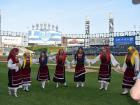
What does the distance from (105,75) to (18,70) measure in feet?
11.2

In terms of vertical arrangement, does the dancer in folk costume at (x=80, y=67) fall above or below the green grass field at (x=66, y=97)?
above

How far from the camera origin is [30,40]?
97.8 metres

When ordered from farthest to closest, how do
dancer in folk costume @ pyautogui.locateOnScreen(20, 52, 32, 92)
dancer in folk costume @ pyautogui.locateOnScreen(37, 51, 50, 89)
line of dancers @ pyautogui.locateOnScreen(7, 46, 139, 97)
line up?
dancer in folk costume @ pyautogui.locateOnScreen(37, 51, 50, 89), dancer in folk costume @ pyautogui.locateOnScreen(20, 52, 32, 92), line of dancers @ pyautogui.locateOnScreen(7, 46, 139, 97)

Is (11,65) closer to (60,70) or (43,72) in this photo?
(43,72)

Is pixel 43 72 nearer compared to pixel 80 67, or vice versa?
pixel 43 72

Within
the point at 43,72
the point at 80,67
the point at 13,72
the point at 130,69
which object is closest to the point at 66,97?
the point at 13,72

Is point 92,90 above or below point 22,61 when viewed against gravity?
below

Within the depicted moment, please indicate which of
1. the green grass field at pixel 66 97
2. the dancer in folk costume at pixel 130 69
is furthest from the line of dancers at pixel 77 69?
the green grass field at pixel 66 97

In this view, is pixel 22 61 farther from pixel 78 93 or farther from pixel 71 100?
pixel 71 100

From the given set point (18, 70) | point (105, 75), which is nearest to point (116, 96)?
point (105, 75)

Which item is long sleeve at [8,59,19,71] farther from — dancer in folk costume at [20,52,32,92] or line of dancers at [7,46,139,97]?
dancer in folk costume at [20,52,32,92]

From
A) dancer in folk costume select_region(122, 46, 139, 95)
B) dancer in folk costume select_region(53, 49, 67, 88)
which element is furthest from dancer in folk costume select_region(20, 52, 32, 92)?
dancer in folk costume select_region(122, 46, 139, 95)

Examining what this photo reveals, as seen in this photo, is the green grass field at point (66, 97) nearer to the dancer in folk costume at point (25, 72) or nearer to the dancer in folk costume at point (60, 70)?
the dancer in folk costume at point (25, 72)

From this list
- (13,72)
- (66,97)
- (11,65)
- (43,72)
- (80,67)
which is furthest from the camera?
(80,67)
